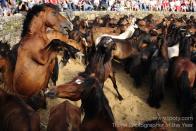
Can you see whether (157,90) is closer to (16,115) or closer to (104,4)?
(16,115)

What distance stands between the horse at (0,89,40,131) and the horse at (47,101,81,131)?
278 millimetres

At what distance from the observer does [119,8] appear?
2444 cm

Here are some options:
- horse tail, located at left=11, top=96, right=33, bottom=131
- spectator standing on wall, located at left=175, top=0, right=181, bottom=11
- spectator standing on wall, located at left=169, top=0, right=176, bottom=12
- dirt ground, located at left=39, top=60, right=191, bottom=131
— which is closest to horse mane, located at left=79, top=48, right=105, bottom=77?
dirt ground, located at left=39, top=60, right=191, bottom=131

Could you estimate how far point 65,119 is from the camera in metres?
6.40

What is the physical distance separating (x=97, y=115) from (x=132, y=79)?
22.5 feet

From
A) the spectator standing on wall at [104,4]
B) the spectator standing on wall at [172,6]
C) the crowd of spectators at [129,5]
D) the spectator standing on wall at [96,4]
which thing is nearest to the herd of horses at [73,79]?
the crowd of spectators at [129,5]

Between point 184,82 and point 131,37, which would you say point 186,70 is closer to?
point 184,82

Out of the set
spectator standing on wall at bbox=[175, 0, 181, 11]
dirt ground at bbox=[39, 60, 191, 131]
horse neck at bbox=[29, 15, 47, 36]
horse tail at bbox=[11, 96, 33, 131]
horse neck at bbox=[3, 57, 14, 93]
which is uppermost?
horse neck at bbox=[29, 15, 47, 36]

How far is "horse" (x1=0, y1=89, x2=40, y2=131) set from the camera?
244 inches

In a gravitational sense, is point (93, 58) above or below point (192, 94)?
above

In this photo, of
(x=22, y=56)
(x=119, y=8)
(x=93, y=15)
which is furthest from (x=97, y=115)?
(x=119, y=8)

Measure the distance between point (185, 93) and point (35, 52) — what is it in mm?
3669

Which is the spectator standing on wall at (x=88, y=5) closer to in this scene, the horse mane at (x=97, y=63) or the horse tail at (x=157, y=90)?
the horse tail at (x=157, y=90)

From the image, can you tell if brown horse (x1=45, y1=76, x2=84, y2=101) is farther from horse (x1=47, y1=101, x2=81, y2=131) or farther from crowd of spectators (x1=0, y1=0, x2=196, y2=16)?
crowd of spectators (x1=0, y1=0, x2=196, y2=16)
